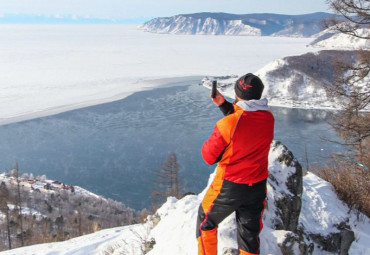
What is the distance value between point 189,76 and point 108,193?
172ft

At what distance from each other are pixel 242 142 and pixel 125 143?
95.5ft

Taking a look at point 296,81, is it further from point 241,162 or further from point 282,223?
point 241,162

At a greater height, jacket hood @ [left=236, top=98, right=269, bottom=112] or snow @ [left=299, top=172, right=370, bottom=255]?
jacket hood @ [left=236, top=98, right=269, bottom=112]

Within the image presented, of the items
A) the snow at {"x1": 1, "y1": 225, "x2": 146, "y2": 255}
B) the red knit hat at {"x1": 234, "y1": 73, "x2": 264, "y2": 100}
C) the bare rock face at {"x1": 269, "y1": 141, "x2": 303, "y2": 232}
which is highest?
the red knit hat at {"x1": 234, "y1": 73, "x2": 264, "y2": 100}

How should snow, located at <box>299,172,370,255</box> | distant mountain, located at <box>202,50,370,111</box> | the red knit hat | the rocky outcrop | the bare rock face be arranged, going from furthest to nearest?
distant mountain, located at <box>202,50,370,111</box> → snow, located at <box>299,172,370,255</box> → the bare rock face → the rocky outcrop → the red knit hat

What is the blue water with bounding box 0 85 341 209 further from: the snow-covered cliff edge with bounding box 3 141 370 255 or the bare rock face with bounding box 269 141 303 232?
the bare rock face with bounding box 269 141 303 232

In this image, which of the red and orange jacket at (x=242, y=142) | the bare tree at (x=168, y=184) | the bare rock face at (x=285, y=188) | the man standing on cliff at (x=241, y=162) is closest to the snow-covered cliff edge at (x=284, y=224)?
the bare rock face at (x=285, y=188)

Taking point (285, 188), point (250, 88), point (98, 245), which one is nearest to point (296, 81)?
point (98, 245)

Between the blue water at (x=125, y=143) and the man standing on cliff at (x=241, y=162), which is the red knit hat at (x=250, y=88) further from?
the blue water at (x=125, y=143)

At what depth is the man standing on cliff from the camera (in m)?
2.94

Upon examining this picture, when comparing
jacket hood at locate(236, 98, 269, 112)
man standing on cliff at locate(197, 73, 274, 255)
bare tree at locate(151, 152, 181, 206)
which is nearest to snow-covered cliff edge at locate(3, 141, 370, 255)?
man standing on cliff at locate(197, 73, 274, 255)

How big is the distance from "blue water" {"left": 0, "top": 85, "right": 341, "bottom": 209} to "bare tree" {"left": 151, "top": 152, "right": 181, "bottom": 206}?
41.8 inches

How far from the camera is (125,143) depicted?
A: 31422mm

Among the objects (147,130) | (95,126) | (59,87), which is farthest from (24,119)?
(59,87)
